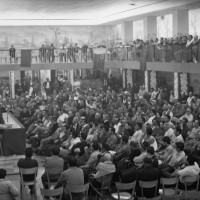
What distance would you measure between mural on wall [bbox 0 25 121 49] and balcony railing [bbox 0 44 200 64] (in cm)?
434

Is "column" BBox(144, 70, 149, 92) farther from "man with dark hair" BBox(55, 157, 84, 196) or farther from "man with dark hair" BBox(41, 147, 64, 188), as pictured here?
"man with dark hair" BBox(55, 157, 84, 196)

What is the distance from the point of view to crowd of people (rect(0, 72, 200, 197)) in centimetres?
1054

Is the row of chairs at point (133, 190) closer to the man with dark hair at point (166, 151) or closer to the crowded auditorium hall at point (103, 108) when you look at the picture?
the crowded auditorium hall at point (103, 108)

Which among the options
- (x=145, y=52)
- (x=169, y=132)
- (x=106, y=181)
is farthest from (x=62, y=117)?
(x=106, y=181)

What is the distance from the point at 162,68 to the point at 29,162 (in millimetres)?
14803

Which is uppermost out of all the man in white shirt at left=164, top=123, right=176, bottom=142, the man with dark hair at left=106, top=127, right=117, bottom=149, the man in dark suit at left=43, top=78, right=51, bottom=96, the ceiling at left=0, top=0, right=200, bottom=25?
the ceiling at left=0, top=0, right=200, bottom=25

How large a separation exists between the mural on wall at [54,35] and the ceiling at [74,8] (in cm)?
205

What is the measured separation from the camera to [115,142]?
14586 mm

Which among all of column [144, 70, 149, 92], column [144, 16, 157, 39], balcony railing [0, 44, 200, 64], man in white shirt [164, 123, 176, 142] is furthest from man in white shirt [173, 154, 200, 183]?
column [144, 16, 157, 39]

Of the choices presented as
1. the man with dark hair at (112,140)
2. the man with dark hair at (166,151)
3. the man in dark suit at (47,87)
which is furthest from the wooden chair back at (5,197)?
the man in dark suit at (47,87)

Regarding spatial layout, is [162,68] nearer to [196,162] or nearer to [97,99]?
[97,99]

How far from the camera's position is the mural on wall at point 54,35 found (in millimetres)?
40219

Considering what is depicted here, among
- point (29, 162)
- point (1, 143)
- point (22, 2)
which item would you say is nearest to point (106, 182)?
point (29, 162)

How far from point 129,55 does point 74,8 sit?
4.84m
